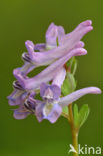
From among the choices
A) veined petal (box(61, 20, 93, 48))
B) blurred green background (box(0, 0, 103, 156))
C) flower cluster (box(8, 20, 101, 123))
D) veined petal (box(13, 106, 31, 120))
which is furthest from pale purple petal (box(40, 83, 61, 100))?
blurred green background (box(0, 0, 103, 156))

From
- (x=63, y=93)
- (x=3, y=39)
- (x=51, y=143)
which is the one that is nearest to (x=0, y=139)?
(x=51, y=143)

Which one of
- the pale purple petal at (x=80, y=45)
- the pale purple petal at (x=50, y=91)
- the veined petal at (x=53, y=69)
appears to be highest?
the pale purple petal at (x=80, y=45)

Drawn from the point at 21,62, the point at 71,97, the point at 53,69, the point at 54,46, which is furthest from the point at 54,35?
the point at 21,62

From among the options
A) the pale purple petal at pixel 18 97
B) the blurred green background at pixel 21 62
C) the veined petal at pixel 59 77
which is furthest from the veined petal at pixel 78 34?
the blurred green background at pixel 21 62

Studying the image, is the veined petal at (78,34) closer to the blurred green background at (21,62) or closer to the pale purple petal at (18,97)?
the pale purple petal at (18,97)

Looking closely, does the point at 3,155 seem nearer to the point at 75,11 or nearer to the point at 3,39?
the point at 3,39

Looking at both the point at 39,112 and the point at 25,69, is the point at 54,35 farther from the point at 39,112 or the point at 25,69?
the point at 39,112

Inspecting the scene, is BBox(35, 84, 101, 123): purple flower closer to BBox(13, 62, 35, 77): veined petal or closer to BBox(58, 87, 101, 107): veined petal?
BBox(58, 87, 101, 107): veined petal
